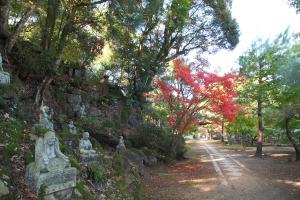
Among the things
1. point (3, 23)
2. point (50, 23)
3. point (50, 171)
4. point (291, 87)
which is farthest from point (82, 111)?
point (291, 87)

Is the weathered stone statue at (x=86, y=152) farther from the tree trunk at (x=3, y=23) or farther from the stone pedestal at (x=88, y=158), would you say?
the tree trunk at (x=3, y=23)

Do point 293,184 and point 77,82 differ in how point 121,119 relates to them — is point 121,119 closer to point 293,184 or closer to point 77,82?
point 77,82

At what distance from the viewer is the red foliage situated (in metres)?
15.5

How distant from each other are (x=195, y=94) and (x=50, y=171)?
11940 millimetres

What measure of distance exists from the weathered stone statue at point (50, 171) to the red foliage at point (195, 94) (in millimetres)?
Result: 11421

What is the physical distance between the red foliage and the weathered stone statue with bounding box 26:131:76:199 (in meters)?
11.4

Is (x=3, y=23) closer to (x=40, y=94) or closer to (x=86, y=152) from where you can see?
(x=40, y=94)

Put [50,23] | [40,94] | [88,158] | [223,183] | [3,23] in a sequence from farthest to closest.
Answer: [50,23]
[223,183]
[40,94]
[3,23]
[88,158]

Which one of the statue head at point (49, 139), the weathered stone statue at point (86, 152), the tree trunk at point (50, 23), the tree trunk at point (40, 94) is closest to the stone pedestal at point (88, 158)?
the weathered stone statue at point (86, 152)

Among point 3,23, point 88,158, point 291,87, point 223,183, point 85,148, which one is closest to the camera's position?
point 88,158

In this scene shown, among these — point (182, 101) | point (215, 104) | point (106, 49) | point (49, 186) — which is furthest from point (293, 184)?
point (106, 49)

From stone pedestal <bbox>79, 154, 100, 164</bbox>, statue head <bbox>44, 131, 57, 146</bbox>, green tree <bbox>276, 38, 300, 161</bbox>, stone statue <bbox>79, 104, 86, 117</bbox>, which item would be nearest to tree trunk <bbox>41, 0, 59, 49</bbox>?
stone statue <bbox>79, 104, 86, 117</bbox>

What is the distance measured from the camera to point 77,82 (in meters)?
13.8

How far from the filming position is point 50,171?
470 cm
